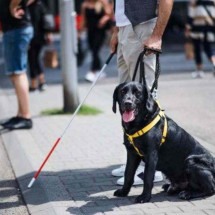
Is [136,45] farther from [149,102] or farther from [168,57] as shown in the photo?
[168,57]

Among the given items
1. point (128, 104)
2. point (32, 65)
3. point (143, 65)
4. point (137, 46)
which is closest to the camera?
point (128, 104)

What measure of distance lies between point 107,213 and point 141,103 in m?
0.91

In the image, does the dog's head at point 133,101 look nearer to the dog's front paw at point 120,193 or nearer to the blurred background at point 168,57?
the dog's front paw at point 120,193

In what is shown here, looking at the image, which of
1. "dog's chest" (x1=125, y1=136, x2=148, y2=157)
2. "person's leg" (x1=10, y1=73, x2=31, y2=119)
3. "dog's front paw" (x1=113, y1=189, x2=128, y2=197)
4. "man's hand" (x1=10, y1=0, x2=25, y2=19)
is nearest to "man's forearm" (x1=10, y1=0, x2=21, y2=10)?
"man's hand" (x1=10, y1=0, x2=25, y2=19)

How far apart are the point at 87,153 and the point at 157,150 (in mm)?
1979

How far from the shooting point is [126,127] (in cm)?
509

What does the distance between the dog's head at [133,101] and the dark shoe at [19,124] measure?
3497 millimetres

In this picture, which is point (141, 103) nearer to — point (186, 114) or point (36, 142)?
point (36, 142)

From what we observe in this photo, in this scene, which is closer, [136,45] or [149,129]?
[149,129]

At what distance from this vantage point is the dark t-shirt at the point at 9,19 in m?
8.23

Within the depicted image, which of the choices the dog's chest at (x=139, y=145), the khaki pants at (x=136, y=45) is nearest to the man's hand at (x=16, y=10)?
the khaki pants at (x=136, y=45)

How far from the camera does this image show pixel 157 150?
5.14 m

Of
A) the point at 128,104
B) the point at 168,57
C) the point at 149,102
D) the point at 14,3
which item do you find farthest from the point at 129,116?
the point at 168,57

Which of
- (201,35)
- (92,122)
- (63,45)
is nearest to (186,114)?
(92,122)
